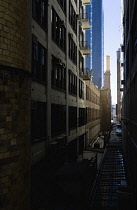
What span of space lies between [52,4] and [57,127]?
29.6 ft

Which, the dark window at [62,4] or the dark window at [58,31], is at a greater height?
the dark window at [62,4]

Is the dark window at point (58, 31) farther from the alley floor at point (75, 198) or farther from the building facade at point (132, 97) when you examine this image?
the alley floor at point (75, 198)

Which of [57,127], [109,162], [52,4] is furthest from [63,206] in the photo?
[52,4]

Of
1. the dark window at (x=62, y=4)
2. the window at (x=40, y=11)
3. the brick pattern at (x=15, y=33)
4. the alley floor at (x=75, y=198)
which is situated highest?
the dark window at (x=62, y=4)

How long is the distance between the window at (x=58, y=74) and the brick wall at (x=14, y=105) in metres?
8.28

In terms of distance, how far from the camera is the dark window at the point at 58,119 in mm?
15988

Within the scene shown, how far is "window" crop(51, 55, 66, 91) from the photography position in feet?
53.2

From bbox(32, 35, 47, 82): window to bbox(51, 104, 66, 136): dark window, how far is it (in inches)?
119

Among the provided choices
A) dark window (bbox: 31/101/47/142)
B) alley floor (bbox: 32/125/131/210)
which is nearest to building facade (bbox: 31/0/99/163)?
dark window (bbox: 31/101/47/142)

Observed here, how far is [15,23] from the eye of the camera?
23.3 ft

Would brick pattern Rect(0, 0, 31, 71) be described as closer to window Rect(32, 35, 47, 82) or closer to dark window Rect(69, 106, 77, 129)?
window Rect(32, 35, 47, 82)

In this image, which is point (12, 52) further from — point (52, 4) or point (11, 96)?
point (52, 4)

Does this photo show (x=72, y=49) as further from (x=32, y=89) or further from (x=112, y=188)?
(x=112, y=188)

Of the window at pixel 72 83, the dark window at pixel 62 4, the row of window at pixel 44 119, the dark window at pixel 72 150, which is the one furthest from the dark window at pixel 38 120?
the dark window at pixel 62 4
